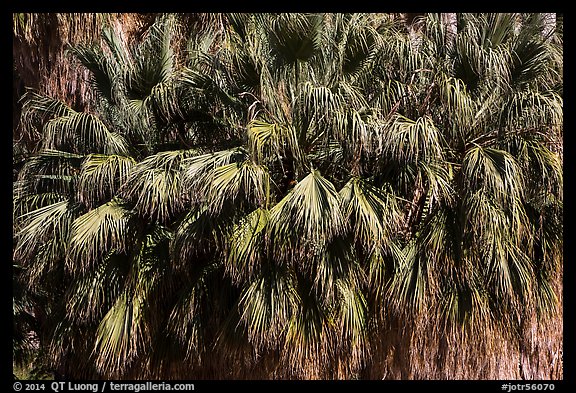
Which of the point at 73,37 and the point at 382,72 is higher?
the point at 73,37

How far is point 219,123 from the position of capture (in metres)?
7.54

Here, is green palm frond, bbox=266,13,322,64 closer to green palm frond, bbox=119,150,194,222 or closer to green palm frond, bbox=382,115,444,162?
green palm frond, bbox=382,115,444,162

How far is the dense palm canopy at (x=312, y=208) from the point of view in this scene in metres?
6.27

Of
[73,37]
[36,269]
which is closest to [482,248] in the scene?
[36,269]

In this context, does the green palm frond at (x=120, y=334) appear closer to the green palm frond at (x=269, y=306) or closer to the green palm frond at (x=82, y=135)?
the green palm frond at (x=269, y=306)

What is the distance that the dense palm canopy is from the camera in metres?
6.27

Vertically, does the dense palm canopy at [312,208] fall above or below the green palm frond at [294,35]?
below

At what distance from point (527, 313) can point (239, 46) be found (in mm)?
4153

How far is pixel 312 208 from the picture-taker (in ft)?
19.3

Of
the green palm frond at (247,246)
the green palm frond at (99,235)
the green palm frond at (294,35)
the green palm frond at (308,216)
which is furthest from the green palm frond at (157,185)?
the green palm frond at (294,35)

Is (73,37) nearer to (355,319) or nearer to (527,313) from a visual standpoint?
(355,319)

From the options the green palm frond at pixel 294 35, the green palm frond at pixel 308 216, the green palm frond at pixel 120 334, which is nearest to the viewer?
the green palm frond at pixel 308 216
